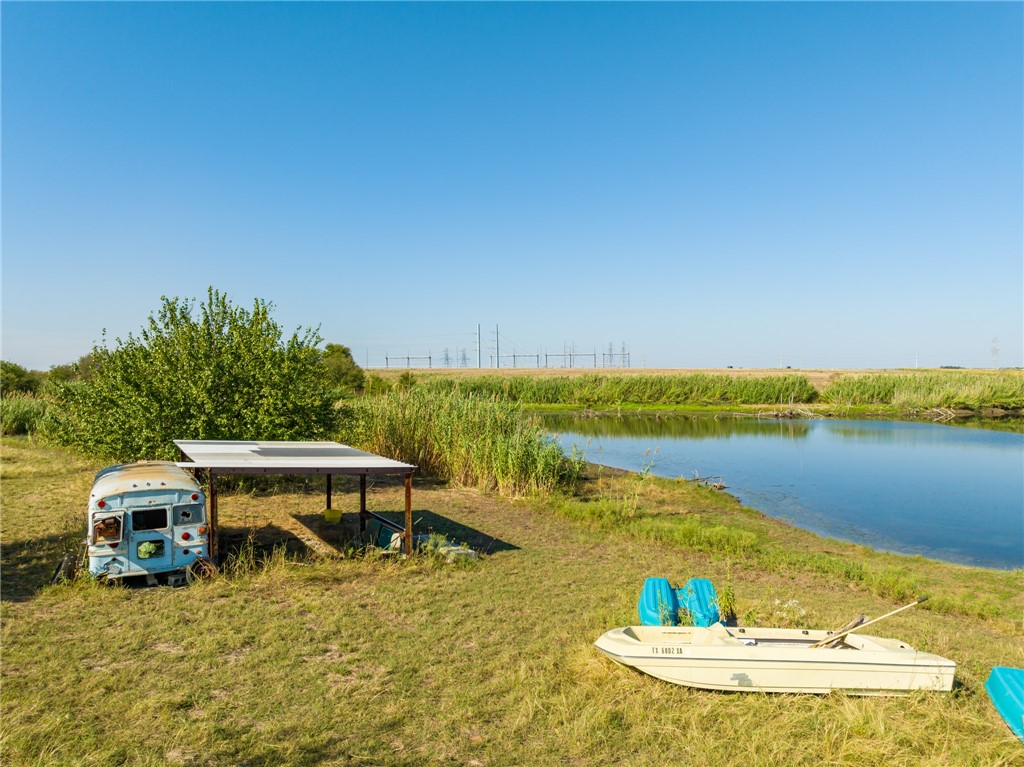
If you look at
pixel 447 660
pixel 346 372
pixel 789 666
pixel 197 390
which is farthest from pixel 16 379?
pixel 789 666

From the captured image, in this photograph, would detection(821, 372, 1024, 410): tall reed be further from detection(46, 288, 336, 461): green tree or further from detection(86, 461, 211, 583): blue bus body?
detection(86, 461, 211, 583): blue bus body

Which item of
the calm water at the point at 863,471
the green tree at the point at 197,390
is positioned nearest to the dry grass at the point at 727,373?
the calm water at the point at 863,471

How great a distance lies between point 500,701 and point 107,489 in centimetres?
621

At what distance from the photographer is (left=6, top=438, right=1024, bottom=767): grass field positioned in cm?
538

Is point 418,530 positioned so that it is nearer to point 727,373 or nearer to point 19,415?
point 19,415

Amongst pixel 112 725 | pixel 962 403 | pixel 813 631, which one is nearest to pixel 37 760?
pixel 112 725

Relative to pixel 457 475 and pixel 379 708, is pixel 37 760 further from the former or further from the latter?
pixel 457 475

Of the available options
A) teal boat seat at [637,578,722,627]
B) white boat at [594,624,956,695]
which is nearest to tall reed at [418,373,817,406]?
teal boat seat at [637,578,722,627]

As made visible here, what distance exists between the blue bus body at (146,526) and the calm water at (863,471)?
11.0 m

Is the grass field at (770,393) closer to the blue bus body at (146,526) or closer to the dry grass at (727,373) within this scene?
the dry grass at (727,373)

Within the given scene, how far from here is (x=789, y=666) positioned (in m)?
6.23

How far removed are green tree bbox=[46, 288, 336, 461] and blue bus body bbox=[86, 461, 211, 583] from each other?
21.5 feet

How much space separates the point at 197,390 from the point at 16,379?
31952 mm

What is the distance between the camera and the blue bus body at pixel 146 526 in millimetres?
8906
